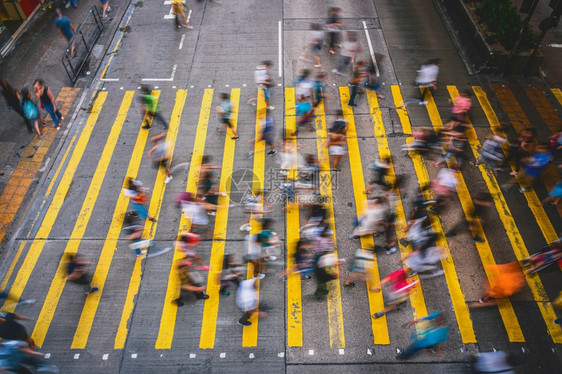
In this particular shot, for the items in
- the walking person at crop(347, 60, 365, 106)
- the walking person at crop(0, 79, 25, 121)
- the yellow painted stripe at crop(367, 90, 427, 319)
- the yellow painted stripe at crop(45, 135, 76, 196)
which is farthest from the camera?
the walking person at crop(347, 60, 365, 106)

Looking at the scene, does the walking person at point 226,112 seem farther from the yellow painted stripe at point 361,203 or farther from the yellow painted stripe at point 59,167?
the yellow painted stripe at point 59,167

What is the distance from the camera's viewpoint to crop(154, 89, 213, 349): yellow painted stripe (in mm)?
9328

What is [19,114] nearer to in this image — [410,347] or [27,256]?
[27,256]

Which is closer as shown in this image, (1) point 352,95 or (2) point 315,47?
(1) point 352,95

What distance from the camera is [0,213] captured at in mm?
11773

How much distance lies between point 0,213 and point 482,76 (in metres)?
18.3

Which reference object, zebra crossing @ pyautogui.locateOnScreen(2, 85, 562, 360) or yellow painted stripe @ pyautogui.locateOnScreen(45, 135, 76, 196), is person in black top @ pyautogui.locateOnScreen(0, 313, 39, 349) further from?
yellow painted stripe @ pyautogui.locateOnScreen(45, 135, 76, 196)

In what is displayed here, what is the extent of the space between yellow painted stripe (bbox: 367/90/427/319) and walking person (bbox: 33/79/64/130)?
456 inches

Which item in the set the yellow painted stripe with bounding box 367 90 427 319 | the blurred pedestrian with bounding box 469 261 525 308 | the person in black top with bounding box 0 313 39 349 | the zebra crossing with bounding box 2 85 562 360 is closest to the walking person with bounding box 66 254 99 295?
the zebra crossing with bounding box 2 85 562 360

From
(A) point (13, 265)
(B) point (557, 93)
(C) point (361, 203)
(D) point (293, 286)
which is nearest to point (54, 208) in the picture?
(A) point (13, 265)

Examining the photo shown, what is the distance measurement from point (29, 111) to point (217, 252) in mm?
8672

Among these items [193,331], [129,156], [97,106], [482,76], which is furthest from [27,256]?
[482,76]

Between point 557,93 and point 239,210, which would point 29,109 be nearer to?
point 239,210

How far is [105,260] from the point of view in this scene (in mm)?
10609
